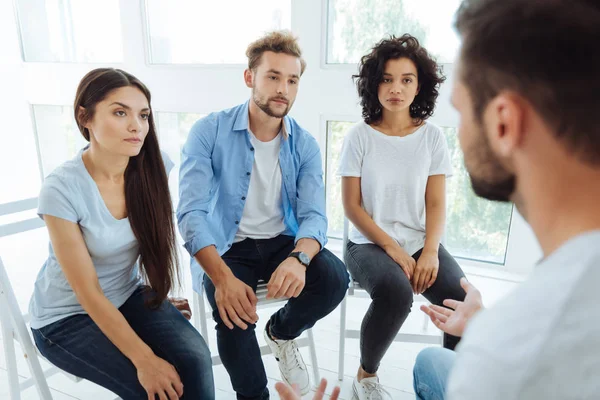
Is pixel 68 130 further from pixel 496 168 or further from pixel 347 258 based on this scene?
pixel 496 168

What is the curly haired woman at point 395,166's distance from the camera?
1570 mm

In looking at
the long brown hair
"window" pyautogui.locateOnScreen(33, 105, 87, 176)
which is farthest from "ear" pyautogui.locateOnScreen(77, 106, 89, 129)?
"window" pyautogui.locateOnScreen(33, 105, 87, 176)

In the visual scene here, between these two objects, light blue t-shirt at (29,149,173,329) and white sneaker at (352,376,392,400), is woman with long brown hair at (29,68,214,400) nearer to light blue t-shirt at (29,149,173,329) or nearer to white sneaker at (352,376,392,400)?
light blue t-shirt at (29,149,173,329)

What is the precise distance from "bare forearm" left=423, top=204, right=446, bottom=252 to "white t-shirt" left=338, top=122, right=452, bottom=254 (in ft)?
0.13

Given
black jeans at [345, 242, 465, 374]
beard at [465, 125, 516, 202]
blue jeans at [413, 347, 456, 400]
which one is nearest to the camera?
beard at [465, 125, 516, 202]

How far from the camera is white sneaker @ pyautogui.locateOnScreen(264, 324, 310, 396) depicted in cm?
151

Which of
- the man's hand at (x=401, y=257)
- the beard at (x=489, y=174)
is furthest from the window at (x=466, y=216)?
the beard at (x=489, y=174)

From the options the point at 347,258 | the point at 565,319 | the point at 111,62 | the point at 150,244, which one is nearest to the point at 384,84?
the point at 347,258

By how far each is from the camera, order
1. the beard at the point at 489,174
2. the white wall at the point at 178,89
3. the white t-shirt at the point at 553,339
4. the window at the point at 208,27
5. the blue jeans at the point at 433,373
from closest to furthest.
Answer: the white t-shirt at the point at 553,339 < the beard at the point at 489,174 < the blue jeans at the point at 433,373 < the white wall at the point at 178,89 < the window at the point at 208,27

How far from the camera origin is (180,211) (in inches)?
58.5

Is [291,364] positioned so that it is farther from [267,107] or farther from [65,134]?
[65,134]

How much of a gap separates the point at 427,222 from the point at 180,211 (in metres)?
Result: 0.88

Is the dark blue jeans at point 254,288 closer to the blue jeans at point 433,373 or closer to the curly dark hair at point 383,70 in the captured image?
the blue jeans at point 433,373

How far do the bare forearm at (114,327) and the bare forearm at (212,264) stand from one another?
11.8 inches
